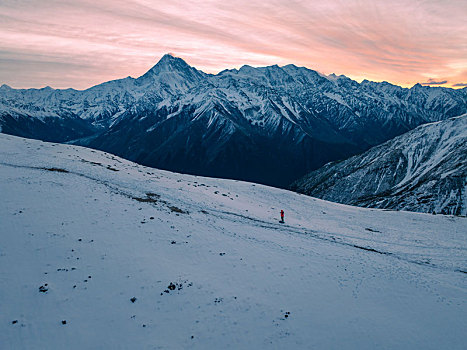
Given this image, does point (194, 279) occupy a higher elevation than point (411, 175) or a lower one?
lower

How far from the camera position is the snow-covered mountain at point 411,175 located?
99.9 metres

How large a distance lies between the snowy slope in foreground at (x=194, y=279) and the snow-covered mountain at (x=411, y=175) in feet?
267

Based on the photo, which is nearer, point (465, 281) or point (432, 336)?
point (432, 336)

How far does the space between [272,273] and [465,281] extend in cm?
1791

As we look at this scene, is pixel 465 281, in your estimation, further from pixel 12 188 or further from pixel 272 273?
pixel 12 188

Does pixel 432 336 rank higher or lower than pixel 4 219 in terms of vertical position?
lower

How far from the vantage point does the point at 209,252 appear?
2116 cm

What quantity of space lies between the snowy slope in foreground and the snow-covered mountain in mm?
81454

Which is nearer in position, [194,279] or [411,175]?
[194,279]

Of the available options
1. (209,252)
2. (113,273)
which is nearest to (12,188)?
(113,273)

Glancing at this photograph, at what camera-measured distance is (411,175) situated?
14150cm

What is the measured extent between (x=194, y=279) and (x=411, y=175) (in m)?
159

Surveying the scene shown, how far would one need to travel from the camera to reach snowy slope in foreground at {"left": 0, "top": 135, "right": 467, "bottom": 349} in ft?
43.8

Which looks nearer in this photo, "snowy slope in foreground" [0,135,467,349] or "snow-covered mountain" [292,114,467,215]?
"snowy slope in foreground" [0,135,467,349]
